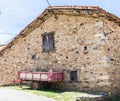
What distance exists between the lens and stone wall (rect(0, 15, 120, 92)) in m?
14.7

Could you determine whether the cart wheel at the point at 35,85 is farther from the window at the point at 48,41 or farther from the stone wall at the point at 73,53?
the window at the point at 48,41

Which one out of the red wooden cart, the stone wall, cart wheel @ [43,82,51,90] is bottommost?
cart wheel @ [43,82,51,90]

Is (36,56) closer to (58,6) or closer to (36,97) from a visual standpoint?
(58,6)

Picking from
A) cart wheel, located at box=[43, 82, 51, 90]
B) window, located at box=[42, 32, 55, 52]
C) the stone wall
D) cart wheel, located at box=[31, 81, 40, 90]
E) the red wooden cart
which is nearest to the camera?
the stone wall

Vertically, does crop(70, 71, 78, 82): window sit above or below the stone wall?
below

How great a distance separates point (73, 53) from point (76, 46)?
44 centimetres

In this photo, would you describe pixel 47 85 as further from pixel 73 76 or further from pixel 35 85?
pixel 73 76

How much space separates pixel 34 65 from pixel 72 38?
3.68 metres

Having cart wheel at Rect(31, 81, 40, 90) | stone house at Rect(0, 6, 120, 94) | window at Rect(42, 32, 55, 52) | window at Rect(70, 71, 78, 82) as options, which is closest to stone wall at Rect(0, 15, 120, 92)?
stone house at Rect(0, 6, 120, 94)

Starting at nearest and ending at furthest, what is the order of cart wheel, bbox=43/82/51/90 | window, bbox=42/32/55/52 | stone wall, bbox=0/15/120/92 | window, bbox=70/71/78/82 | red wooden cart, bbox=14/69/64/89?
stone wall, bbox=0/15/120/92, red wooden cart, bbox=14/69/64/89, window, bbox=70/71/78/82, cart wheel, bbox=43/82/51/90, window, bbox=42/32/55/52

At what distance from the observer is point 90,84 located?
1498cm

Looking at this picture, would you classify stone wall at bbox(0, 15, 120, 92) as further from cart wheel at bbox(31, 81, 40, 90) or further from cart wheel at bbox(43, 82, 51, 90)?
cart wheel at bbox(31, 81, 40, 90)

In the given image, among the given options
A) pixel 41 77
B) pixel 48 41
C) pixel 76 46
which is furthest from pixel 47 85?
pixel 76 46

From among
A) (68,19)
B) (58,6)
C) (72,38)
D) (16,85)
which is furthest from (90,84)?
(16,85)
